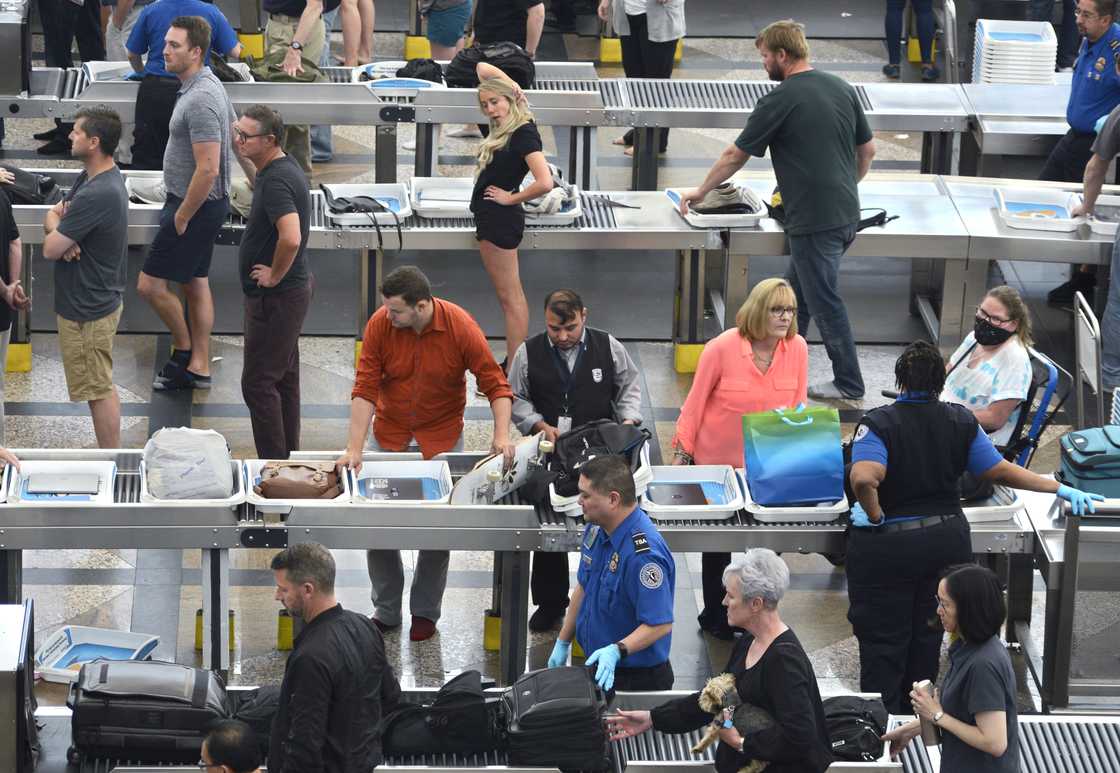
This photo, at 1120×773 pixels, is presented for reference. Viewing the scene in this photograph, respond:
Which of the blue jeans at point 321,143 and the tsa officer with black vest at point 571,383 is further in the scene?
the blue jeans at point 321,143

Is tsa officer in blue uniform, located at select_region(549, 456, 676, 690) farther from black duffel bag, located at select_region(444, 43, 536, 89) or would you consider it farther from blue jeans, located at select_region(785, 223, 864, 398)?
black duffel bag, located at select_region(444, 43, 536, 89)

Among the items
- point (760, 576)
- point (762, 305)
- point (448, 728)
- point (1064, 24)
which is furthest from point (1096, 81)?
point (448, 728)

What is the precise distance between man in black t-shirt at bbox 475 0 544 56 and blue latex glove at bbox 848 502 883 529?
5.70 m

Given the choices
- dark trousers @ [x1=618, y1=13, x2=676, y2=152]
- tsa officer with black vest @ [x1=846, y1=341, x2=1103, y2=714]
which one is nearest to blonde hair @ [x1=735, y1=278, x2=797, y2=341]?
tsa officer with black vest @ [x1=846, y1=341, x2=1103, y2=714]

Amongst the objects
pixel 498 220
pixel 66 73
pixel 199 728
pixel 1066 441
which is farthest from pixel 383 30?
pixel 199 728

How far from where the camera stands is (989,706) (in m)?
5.18

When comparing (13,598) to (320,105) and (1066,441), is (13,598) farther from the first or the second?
(320,105)

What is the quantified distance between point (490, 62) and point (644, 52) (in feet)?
4.80

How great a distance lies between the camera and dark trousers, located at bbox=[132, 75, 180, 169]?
9953mm

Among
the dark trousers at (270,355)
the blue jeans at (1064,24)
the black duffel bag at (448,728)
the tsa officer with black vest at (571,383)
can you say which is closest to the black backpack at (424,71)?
the dark trousers at (270,355)

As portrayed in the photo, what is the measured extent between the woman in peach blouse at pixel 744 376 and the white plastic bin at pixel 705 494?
185 millimetres

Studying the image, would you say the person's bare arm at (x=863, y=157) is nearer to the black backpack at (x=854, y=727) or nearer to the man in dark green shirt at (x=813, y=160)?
the man in dark green shirt at (x=813, y=160)

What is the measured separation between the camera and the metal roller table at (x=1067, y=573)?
21.6 ft

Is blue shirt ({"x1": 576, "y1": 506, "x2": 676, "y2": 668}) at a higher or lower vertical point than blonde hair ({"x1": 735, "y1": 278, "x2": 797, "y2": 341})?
lower
